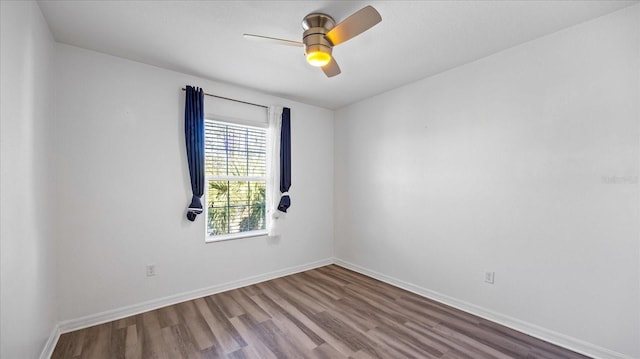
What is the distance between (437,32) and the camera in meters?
2.15

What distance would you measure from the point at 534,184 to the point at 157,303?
3834 mm

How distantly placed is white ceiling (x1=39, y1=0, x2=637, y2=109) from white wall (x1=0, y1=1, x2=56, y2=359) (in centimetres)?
42

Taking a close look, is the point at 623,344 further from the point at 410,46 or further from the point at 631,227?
the point at 410,46

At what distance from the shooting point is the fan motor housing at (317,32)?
6.23 feet

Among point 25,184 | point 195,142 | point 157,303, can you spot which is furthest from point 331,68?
point 157,303

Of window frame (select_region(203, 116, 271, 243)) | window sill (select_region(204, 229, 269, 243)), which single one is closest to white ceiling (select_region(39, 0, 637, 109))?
window frame (select_region(203, 116, 271, 243))

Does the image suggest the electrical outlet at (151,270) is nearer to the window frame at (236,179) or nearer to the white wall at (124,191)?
the white wall at (124,191)

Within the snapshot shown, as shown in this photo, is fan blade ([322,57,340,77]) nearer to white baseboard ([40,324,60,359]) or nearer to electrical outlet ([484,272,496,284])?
electrical outlet ([484,272,496,284])

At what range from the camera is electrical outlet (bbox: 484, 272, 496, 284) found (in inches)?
98.3

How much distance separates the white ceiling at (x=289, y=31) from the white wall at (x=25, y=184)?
16.6 inches

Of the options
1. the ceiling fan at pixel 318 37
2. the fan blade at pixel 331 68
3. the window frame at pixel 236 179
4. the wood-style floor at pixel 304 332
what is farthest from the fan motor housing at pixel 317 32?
the wood-style floor at pixel 304 332

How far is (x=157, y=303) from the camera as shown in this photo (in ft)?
9.00

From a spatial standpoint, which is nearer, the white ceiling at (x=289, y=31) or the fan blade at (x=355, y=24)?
the fan blade at (x=355, y=24)

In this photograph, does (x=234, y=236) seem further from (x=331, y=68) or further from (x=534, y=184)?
(x=534, y=184)
